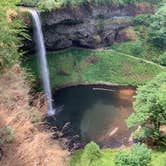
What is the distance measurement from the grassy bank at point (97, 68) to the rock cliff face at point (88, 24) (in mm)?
1060

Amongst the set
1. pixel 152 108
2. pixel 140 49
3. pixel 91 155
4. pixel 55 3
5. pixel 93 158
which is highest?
pixel 55 3

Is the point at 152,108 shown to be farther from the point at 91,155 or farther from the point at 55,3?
the point at 55,3

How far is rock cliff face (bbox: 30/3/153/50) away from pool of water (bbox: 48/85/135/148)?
16.3 ft

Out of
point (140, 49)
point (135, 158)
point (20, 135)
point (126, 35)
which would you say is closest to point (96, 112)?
point (135, 158)

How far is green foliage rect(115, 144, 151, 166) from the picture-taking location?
19.9m

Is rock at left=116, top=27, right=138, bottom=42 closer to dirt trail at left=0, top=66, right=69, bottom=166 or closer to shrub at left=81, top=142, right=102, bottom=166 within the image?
shrub at left=81, top=142, right=102, bottom=166

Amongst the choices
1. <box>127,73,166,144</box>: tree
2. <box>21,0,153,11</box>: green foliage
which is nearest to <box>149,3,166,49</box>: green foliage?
<box>21,0,153,11</box>: green foliage

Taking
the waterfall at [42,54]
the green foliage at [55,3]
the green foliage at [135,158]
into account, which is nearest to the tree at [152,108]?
the green foliage at [135,158]

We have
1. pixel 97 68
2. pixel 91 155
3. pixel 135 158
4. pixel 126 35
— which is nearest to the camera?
pixel 135 158

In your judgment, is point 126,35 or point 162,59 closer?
point 162,59

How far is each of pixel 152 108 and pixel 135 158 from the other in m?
4.10

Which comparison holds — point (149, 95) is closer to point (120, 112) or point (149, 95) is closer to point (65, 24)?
point (120, 112)

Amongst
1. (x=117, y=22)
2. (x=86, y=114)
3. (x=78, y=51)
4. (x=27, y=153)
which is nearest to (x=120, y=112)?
(x=86, y=114)

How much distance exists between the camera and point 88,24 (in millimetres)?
38094
